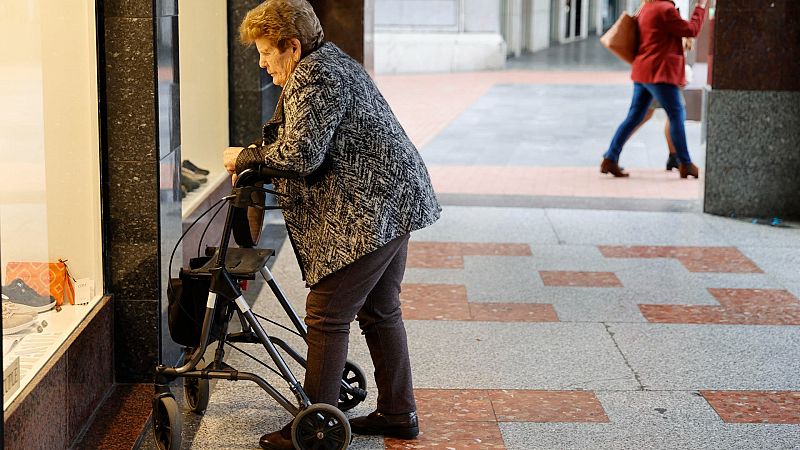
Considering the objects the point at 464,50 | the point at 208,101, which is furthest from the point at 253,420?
the point at 464,50

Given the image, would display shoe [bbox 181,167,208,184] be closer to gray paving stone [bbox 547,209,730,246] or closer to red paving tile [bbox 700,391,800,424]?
gray paving stone [bbox 547,209,730,246]

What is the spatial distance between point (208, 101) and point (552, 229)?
2.71 metres

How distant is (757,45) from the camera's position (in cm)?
880

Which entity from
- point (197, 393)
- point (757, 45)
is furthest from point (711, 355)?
point (757, 45)

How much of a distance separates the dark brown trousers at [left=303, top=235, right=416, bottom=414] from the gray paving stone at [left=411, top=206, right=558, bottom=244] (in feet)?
12.5

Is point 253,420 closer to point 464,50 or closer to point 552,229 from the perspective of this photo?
point 552,229

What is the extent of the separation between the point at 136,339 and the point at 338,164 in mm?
1443

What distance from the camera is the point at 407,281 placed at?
723 centimetres

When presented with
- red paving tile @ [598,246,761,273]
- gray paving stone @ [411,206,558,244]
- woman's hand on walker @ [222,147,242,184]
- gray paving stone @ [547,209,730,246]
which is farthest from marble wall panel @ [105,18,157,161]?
gray paving stone @ [547,209,730,246]

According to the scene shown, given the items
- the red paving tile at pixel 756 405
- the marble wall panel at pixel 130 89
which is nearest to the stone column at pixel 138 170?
the marble wall panel at pixel 130 89

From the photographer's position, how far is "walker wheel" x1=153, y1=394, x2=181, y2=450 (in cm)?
430

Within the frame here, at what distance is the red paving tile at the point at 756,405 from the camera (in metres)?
4.93

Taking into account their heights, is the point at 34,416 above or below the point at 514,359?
above

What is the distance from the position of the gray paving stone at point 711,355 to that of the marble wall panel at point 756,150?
116 inches
